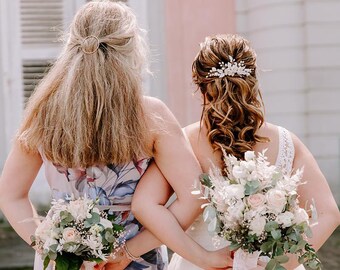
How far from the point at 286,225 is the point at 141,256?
2.09ft

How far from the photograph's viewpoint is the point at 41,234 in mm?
2654

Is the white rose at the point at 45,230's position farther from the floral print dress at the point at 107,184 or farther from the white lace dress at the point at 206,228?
the white lace dress at the point at 206,228

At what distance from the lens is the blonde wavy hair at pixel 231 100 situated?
9.34 ft

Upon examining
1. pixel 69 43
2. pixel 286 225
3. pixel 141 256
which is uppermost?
pixel 69 43

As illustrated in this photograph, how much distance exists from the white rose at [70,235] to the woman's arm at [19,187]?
1.01 ft

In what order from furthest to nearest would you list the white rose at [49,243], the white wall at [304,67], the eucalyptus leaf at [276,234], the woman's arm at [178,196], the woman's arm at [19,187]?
the white wall at [304,67]
the woman's arm at [19,187]
the woman's arm at [178,196]
the white rose at [49,243]
the eucalyptus leaf at [276,234]

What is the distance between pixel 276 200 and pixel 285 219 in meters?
0.07

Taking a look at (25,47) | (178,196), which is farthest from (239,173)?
(25,47)

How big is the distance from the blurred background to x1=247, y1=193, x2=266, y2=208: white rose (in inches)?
216

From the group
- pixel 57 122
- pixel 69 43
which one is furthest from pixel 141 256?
pixel 69 43

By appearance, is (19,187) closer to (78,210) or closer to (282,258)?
(78,210)

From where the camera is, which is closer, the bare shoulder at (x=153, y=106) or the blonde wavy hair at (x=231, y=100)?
the bare shoulder at (x=153, y=106)

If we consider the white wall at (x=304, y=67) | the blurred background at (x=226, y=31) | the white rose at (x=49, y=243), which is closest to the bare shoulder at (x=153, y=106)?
the white rose at (x=49, y=243)

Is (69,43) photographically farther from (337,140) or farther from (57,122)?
(337,140)
